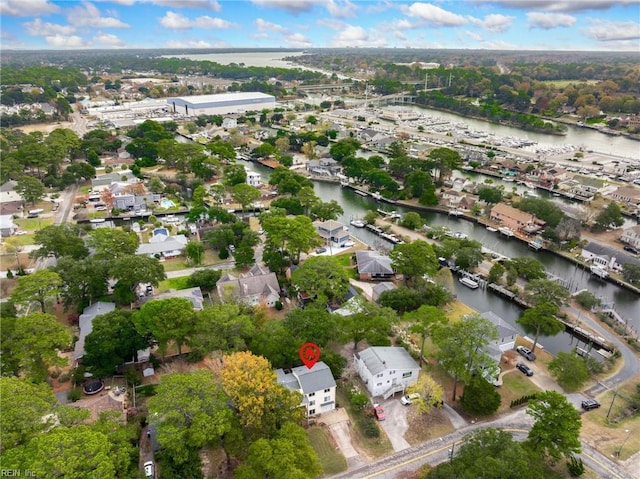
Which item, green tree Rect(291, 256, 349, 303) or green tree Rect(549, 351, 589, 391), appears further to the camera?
green tree Rect(291, 256, 349, 303)

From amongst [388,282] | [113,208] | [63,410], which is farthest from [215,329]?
[113,208]

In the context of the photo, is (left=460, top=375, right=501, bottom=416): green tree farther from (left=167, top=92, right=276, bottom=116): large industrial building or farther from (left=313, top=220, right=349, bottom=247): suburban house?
(left=167, top=92, right=276, bottom=116): large industrial building

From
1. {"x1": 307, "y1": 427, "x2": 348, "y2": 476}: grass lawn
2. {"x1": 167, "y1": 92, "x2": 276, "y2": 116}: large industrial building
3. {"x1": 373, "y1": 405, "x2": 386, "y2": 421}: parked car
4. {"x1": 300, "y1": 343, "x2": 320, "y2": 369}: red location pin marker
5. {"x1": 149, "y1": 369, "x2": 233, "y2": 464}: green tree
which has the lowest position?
{"x1": 307, "y1": 427, "x2": 348, "y2": 476}: grass lawn

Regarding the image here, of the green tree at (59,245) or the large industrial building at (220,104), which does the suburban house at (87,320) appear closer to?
the green tree at (59,245)

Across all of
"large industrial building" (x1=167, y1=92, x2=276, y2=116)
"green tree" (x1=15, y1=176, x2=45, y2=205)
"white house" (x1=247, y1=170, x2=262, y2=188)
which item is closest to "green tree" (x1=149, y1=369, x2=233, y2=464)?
"white house" (x1=247, y1=170, x2=262, y2=188)

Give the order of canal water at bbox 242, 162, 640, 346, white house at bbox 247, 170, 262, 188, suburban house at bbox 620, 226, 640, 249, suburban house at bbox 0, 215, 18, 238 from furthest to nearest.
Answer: white house at bbox 247, 170, 262, 188 → suburban house at bbox 0, 215, 18, 238 → suburban house at bbox 620, 226, 640, 249 → canal water at bbox 242, 162, 640, 346

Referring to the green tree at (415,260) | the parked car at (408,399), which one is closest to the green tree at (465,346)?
the parked car at (408,399)

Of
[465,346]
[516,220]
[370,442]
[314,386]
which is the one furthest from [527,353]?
[516,220]

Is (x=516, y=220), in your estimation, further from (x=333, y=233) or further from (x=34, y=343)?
(x=34, y=343)

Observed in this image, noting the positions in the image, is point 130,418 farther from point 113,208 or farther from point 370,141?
point 370,141
